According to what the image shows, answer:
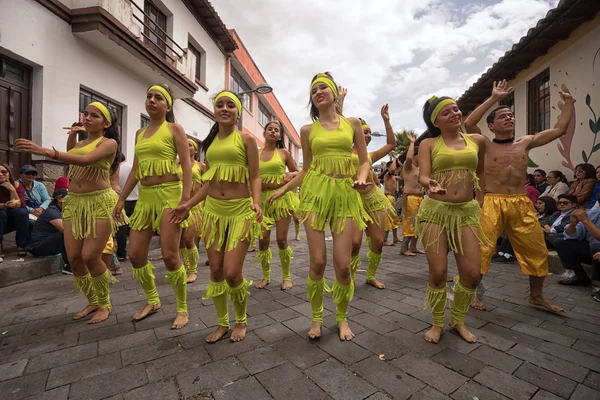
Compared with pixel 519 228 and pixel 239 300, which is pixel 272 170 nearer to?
pixel 239 300

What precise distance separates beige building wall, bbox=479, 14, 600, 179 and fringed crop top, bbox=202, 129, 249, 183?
7436mm

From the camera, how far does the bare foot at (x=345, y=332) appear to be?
262cm

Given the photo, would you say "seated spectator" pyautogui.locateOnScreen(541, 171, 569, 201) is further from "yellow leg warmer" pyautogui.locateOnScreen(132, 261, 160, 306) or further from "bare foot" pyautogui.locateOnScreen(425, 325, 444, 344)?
"yellow leg warmer" pyautogui.locateOnScreen(132, 261, 160, 306)

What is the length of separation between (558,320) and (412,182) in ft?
12.3

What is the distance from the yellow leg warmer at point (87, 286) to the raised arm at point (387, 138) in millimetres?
3656

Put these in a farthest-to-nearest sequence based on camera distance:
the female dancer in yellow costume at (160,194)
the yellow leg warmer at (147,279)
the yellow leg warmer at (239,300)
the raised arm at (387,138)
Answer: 1. the raised arm at (387,138)
2. the yellow leg warmer at (147,279)
3. the female dancer in yellow costume at (160,194)
4. the yellow leg warmer at (239,300)

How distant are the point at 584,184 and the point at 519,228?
12.3 ft

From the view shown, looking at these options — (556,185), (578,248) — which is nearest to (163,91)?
(578,248)

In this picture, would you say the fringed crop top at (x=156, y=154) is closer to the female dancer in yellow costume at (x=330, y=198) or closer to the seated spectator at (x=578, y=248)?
the female dancer in yellow costume at (x=330, y=198)

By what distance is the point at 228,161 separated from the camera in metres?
2.80

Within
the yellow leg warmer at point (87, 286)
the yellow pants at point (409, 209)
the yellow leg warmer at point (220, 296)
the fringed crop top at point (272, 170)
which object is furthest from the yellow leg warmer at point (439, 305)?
the yellow pants at point (409, 209)

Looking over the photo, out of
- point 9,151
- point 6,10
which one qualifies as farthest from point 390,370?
point 6,10

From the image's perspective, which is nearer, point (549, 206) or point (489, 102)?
point (489, 102)

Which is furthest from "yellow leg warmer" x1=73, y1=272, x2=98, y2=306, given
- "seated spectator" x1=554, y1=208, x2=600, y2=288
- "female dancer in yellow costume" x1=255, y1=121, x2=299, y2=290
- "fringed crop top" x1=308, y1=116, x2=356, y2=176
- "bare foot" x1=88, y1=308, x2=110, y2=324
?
"seated spectator" x1=554, y1=208, x2=600, y2=288
